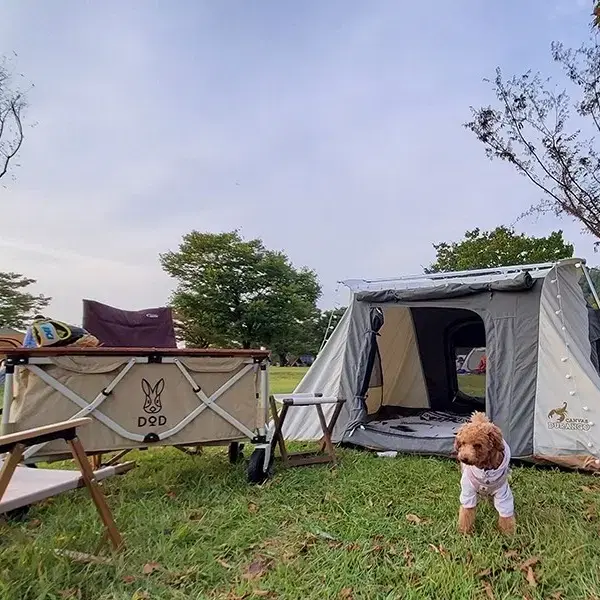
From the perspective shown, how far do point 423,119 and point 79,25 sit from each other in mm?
4712

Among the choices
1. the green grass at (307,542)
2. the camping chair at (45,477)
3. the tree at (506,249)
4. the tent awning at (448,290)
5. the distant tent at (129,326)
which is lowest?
the green grass at (307,542)

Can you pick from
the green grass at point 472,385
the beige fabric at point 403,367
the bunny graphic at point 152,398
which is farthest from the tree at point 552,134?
the bunny graphic at point 152,398

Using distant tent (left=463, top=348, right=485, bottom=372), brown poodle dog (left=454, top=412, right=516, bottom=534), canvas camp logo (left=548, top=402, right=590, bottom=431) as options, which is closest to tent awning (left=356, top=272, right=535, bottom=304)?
canvas camp logo (left=548, top=402, right=590, bottom=431)

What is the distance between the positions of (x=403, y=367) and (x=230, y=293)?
17.0 meters

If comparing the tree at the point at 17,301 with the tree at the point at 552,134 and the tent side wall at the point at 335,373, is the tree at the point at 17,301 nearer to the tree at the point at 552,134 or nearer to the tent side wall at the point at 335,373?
the tent side wall at the point at 335,373

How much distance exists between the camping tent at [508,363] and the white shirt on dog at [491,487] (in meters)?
1.47

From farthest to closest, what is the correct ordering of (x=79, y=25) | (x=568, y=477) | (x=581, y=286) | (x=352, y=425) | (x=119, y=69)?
1. (x=119, y=69)
2. (x=79, y=25)
3. (x=352, y=425)
4. (x=581, y=286)
5. (x=568, y=477)

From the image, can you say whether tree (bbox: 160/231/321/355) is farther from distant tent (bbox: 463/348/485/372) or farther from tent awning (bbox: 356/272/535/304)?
tent awning (bbox: 356/272/535/304)

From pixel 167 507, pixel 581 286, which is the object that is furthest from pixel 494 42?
pixel 167 507

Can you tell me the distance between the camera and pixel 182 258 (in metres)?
22.5

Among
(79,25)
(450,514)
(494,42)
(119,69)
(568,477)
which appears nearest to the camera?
(450,514)

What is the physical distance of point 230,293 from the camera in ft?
73.8

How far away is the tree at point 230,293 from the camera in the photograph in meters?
22.2

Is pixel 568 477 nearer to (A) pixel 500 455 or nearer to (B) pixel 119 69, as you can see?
(A) pixel 500 455
